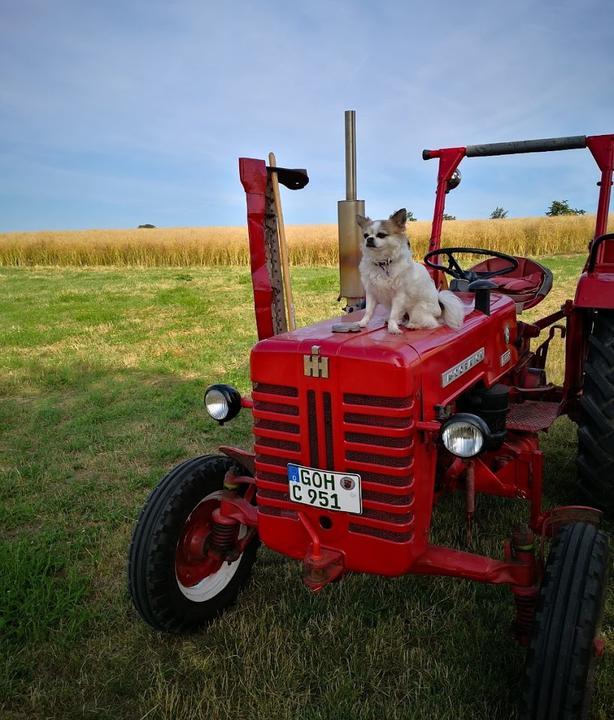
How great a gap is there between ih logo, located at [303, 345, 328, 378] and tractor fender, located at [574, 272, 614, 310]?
5.61ft

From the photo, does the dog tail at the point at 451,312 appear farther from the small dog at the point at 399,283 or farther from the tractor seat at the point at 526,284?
the tractor seat at the point at 526,284

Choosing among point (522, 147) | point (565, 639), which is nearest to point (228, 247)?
point (522, 147)

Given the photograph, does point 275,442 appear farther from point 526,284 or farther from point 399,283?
point 526,284

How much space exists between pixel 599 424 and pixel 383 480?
1391mm

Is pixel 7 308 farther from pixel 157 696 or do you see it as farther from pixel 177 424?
pixel 157 696

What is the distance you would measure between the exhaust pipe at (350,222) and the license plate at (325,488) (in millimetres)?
1532

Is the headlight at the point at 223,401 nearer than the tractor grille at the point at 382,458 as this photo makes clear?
No

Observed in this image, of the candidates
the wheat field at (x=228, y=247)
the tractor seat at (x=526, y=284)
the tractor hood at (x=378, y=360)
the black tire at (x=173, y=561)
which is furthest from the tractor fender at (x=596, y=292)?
the wheat field at (x=228, y=247)

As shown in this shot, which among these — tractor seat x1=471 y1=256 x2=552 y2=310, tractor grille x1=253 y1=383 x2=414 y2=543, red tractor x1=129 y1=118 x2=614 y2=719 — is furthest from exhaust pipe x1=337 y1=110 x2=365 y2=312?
tractor grille x1=253 y1=383 x2=414 y2=543

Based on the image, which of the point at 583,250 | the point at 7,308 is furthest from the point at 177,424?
the point at 583,250

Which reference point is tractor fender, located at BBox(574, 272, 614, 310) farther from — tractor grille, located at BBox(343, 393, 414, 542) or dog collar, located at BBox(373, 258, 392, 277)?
tractor grille, located at BBox(343, 393, 414, 542)

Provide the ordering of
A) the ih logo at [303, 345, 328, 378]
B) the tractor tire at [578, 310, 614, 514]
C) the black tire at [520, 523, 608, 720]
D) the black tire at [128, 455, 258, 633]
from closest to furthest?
the black tire at [520, 523, 608, 720] → the ih logo at [303, 345, 328, 378] → the black tire at [128, 455, 258, 633] → the tractor tire at [578, 310, 614, 514]

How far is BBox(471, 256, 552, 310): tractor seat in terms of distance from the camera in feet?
11.4

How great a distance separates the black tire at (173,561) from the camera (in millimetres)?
2229
